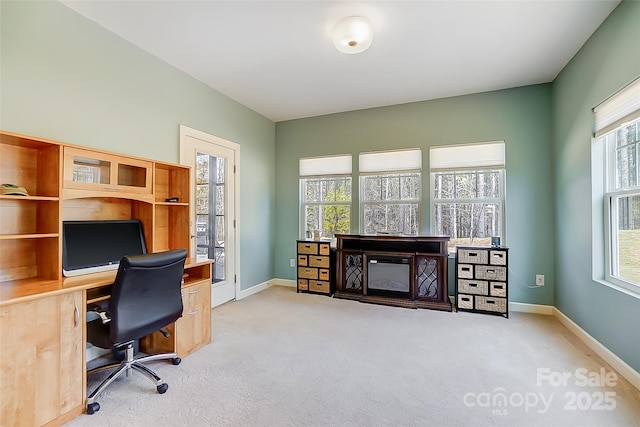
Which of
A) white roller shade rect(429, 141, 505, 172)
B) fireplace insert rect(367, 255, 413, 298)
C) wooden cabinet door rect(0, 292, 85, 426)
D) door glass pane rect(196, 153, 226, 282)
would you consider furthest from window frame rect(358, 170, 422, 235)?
wooden cabinet door rect(0, 292, 85, 426)

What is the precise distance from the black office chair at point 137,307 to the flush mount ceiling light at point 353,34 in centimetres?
217

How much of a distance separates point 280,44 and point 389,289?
3208 mm

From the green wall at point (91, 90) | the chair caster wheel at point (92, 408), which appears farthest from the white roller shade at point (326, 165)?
the chair caster wheel at point (92, 408)

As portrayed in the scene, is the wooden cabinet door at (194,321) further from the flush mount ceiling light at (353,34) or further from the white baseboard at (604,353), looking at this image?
the white baseboard at (604,353)

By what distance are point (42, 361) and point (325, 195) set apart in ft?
12.2

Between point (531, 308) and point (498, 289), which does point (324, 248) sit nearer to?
point (498, 289)

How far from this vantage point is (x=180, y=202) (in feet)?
9.45

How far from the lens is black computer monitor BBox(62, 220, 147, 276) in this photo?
2074mm

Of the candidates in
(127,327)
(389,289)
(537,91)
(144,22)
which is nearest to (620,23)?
(537,91)

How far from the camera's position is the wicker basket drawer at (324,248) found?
4254 mm

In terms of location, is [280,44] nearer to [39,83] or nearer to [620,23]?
[39,83]

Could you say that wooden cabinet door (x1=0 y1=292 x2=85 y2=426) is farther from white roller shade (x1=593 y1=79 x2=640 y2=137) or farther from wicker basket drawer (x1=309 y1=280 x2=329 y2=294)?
white roller shade (x1=593 y1=79 x2=640 y2=137)

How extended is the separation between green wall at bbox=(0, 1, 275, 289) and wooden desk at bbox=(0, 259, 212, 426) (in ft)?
3.90

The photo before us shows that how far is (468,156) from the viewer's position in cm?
384
